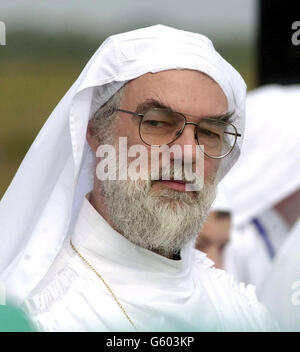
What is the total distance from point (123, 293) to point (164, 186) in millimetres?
421

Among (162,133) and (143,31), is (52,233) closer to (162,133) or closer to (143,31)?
(162,133)

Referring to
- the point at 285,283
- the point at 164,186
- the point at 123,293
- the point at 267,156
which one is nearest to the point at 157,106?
the point at 164,186

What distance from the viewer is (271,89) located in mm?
9148

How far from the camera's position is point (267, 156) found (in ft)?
29.4

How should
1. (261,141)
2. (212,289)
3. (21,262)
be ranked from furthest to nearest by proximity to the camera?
1. (261,141)
2. (212,289)
3. (21,262)

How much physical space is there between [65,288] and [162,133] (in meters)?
0.64

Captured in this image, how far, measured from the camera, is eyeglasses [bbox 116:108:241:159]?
345 centimetres

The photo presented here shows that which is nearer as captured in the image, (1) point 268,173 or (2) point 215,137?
(2) point 215,137

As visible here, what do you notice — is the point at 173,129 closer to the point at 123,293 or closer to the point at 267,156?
the point at 123,293

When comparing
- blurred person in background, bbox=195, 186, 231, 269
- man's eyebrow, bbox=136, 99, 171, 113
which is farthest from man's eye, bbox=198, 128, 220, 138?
blurred person in background, bbox=195, 186, 231, 269

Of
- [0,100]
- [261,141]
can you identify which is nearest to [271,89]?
[261,141]

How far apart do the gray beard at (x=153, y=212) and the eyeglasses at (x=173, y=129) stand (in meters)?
0.15

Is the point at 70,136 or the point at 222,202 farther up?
the point at 70,136

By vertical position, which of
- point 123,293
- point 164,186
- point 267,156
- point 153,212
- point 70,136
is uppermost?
point 70,136
